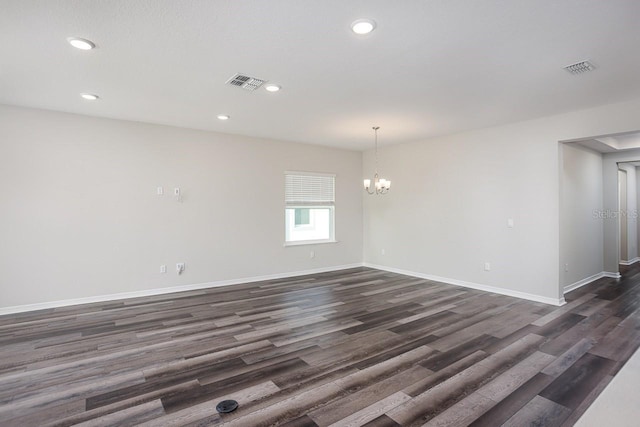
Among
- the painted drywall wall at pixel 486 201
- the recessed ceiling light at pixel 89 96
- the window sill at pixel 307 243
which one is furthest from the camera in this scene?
the window sill at pixel 307 243

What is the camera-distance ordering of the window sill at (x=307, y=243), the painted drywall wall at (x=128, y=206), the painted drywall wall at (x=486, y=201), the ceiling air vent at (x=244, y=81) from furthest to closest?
1. the window sill at (x=307, y=243)
2. the painted drywall wall at (x=486, y=201)
3. the painted drywall wall at (x=128, y=206)
4. the ceiling air vent at (x=244, y=81)

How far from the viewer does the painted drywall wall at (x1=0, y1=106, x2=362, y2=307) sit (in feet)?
14.4

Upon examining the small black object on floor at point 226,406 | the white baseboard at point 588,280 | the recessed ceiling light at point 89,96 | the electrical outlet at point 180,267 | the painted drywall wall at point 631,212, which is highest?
the recessed ceiling light at point 89,96

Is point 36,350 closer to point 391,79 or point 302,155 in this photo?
point 391,79

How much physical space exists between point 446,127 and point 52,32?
5031 mm

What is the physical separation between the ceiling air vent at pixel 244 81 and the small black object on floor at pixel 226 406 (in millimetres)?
2893

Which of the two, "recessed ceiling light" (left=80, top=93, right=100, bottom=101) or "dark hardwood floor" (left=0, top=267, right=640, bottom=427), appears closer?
"dark hardwood floor" (left=0, top=267, right=640, bottom=427)

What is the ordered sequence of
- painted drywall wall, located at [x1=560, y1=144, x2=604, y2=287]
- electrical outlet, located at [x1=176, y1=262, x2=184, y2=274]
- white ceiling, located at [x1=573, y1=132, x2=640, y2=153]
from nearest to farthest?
painted drywall wall, located at [x1=560, y1=144, x2=604, y2=287]
electrical outlet, located at [x1=176, y1=262, x2=184, y2=274]
white ceiling, located at [x1=573, y1=132, x2=640, y2=153]

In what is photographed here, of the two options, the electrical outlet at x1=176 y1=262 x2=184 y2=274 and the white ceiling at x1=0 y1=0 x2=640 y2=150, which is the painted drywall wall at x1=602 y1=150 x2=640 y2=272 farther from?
the electrical outlet at x1=176 y1=262 x2=184 y2=274

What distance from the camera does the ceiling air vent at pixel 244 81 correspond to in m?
3.36

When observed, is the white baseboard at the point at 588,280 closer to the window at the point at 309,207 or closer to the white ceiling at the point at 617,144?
the white ceiling at the point at 617,144

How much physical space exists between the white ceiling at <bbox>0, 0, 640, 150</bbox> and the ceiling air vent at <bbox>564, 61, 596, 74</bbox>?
53mm

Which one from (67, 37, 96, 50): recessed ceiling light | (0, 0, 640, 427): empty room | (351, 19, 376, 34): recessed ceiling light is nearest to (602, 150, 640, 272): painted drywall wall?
(0, 0, 640, 427): empty room

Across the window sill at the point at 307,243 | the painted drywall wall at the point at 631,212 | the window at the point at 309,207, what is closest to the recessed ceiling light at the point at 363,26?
the window at the point at 309,207
